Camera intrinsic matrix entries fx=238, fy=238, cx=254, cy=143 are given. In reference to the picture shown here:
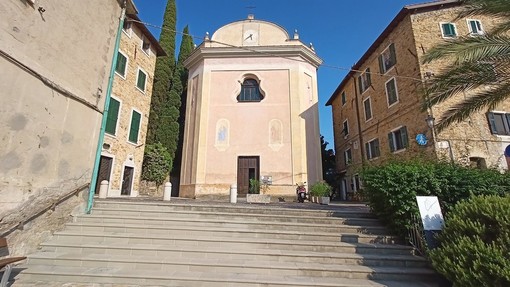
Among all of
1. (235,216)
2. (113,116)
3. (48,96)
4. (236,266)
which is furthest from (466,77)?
(113,116)

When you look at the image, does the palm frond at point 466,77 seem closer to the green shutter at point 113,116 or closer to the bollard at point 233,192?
the bollard at point 233,192

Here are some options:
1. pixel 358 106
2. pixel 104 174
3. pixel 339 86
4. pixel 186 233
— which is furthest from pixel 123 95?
pixel 339 86

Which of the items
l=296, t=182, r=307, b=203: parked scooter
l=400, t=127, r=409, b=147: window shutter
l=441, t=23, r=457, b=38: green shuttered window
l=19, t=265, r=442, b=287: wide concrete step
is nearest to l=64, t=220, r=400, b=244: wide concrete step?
l=19, t=265, r=442, b=287: wide concrete step

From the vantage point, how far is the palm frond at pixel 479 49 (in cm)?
561

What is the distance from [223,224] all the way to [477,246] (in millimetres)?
4958

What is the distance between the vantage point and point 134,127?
46.8ft

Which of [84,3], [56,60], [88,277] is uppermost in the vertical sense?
[84,3]

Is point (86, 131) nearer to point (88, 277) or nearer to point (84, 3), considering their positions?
point (84, 3)

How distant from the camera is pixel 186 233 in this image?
571 cm

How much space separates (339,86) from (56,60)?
74.6 ft

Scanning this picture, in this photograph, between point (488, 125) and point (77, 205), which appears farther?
point (488, 125)

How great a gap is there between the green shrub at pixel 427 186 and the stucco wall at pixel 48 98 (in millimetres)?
7754

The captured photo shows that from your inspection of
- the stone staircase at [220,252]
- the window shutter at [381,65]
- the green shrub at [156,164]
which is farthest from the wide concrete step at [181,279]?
the window shutter at [381,65]

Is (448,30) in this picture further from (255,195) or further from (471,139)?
(255,195)
